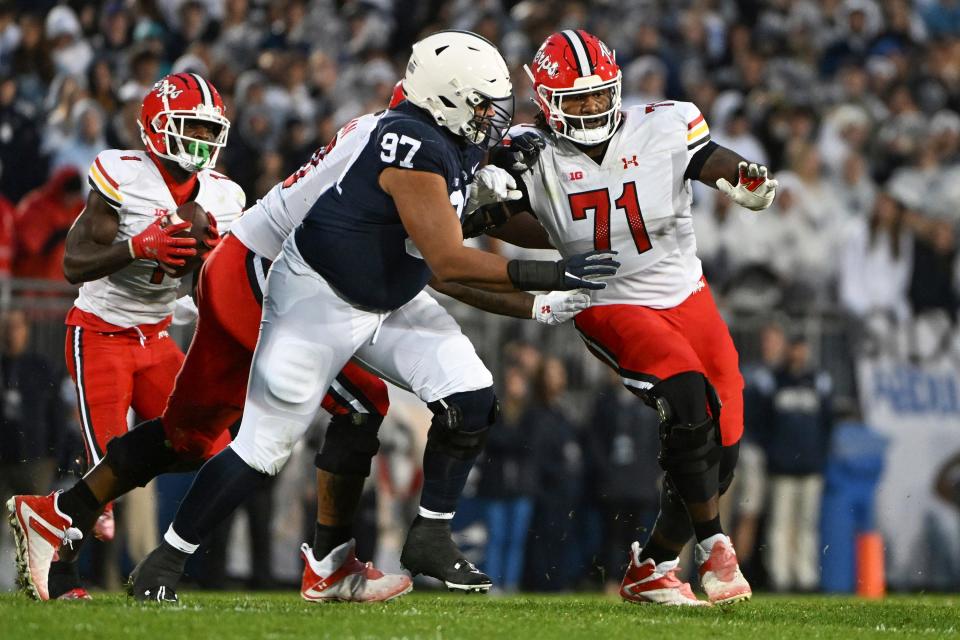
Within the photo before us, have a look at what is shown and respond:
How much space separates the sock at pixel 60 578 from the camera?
6020 millimetres

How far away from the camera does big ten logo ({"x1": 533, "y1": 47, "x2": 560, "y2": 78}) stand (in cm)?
593

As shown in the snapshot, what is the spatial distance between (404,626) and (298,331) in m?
1.07

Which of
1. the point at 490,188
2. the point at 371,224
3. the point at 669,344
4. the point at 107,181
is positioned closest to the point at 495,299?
the point at 490,188

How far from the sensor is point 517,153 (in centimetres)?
605

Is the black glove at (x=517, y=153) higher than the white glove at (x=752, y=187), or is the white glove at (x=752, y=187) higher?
the black glove at (x=517, y=153)

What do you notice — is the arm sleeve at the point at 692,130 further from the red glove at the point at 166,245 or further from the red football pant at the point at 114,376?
the red football pant at the point at 114,376

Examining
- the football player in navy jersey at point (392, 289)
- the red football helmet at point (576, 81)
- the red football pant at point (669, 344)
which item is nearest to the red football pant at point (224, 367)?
the football player in navy jersey at point (392, 289)

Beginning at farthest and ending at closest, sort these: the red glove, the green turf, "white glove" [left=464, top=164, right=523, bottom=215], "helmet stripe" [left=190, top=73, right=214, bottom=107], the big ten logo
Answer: "helmet stripe" [left=190, top=73, right=214, bottom=107]
the big ten logo
the red glove
"white glove" [left=464, top=164, right=523, bottom=215]
the green turf

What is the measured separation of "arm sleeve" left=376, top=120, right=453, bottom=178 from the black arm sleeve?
1360mm

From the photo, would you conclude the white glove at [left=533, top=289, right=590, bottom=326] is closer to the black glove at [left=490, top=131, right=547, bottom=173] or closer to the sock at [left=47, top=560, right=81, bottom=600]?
the black glove at [left=490, top=131, right=547, bottom=173]

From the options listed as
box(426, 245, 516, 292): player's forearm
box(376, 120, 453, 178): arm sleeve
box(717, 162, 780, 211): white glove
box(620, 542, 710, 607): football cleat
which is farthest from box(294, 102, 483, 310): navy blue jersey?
box(620, 542, 710, 607): football cleat

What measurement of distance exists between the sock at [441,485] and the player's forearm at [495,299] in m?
0.57

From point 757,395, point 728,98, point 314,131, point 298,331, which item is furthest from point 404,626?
point 728,98

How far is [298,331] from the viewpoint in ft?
17.1
